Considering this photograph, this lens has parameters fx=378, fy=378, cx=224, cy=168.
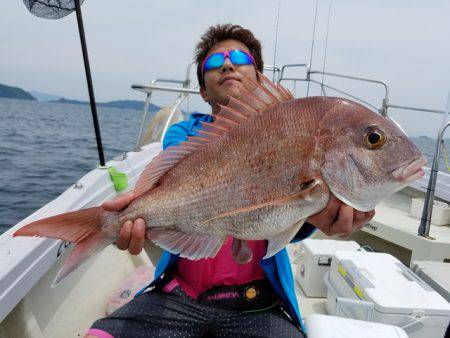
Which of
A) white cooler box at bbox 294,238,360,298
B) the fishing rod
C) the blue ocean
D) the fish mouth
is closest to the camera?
the fish mouth

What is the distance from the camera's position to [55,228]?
1596mm

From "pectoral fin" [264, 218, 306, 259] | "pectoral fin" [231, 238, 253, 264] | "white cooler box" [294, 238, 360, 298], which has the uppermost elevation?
"pectoral fin" [264, 218, 306, 259]

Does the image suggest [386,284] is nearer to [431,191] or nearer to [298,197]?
[431,191]

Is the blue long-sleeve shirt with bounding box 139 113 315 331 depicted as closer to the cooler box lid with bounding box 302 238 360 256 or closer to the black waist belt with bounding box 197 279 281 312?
the black waist belt with bounding box 197 279 281 312

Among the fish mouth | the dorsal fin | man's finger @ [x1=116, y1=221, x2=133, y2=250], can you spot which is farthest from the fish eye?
man's finger @ [x1=116, y1=221, x2=133, y2=250]

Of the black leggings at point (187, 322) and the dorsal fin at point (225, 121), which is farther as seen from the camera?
the black leggings at point (187, 322)

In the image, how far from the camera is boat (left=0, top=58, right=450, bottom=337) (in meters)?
2.20

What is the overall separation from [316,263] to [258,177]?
232 centimetres

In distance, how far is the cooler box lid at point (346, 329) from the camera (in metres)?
1.92

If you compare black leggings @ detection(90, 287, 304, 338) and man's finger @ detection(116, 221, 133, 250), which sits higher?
man's finger @ detection(116, 221, 133, 250)

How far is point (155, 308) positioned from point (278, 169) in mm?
1121

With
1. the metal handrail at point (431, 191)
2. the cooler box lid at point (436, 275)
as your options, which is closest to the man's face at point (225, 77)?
the cooler box lid at point (436, 275)

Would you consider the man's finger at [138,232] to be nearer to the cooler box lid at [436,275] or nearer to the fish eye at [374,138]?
the fish eye at [374,138]

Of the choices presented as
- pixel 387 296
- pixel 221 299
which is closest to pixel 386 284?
pixel 387 296
